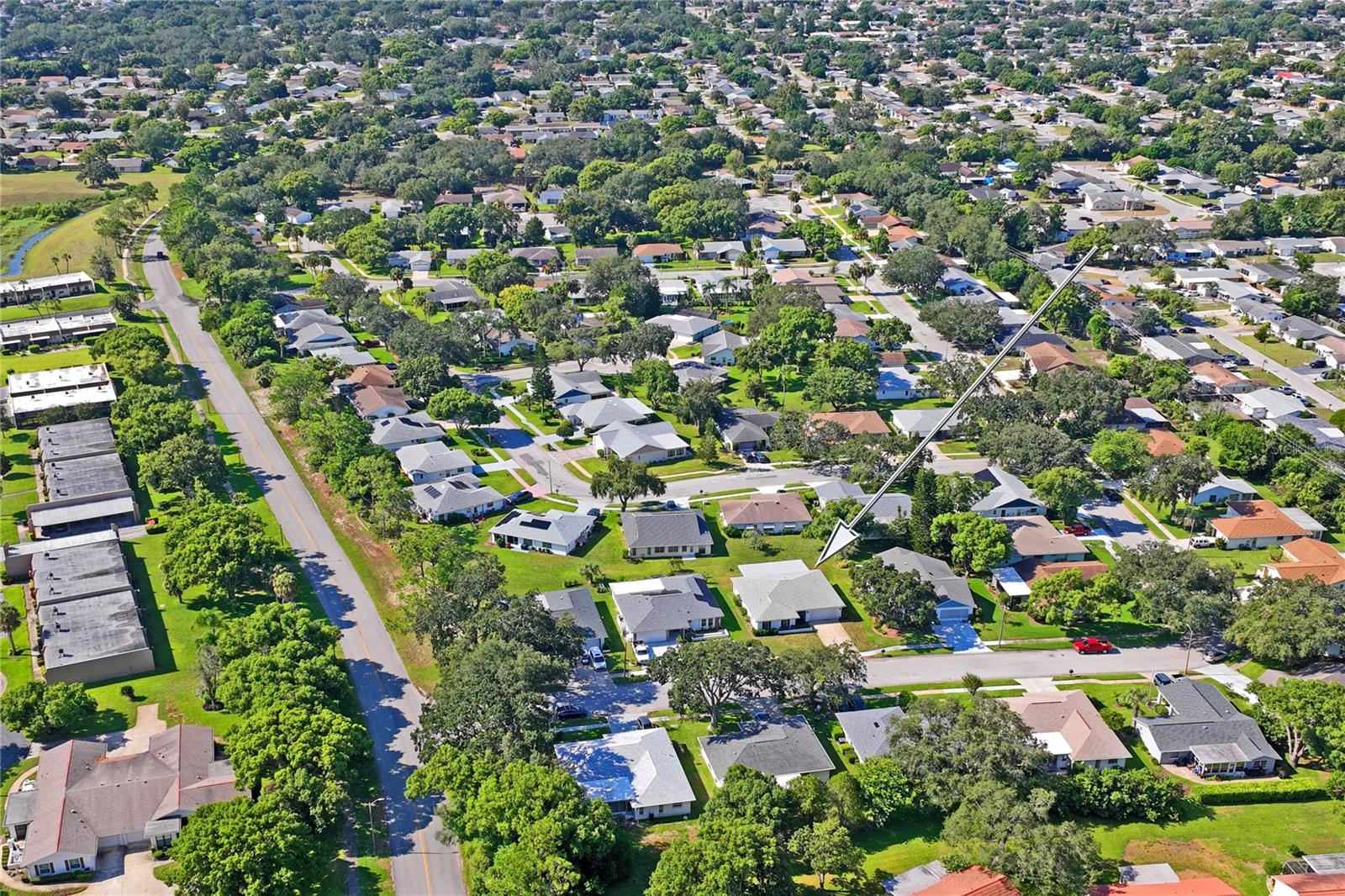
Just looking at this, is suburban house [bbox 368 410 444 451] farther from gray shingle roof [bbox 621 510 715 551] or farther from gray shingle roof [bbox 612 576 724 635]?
gray shingle roof [bbox 612 576 724 635]

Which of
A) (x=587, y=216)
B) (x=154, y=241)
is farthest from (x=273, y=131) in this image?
(x=587, y=216)

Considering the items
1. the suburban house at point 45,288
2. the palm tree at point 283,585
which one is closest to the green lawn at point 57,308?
the suburban house at point 45,288

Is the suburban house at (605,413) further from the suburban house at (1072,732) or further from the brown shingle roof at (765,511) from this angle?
the suburban house at (1072,732)

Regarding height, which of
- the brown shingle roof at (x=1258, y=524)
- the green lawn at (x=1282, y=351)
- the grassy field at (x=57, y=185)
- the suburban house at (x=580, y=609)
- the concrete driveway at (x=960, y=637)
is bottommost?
the green lawn at (x=1282, y=351)

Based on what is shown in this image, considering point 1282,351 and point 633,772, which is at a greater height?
point 633,772

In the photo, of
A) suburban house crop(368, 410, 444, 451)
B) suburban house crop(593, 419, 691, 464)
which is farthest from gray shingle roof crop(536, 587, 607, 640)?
suburban house crop(368, 410, 444, 451)

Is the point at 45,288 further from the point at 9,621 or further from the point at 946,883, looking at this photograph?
the point at 946,883

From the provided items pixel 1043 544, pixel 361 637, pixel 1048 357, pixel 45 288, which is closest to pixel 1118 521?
pixel 1043 544

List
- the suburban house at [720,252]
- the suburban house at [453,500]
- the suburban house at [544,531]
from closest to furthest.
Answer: the suburban house at [544,531]
the suburban house at [453,500]
the suburban house at [720,252]
